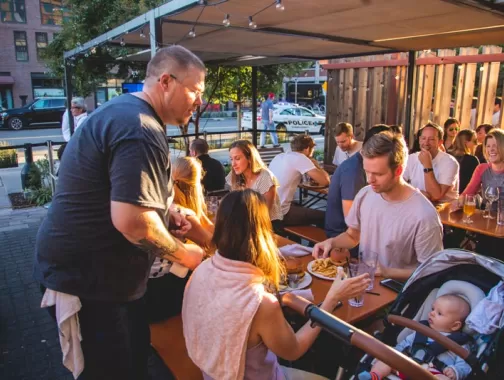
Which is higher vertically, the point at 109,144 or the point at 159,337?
the point at 109,144

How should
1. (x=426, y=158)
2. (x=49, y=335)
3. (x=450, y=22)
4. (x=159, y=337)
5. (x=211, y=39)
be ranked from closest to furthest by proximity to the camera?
(x=159, y=337) → (x=49, y=335) → (x=426, y=158) → (x=450, y=22) → (x=211, y=39)

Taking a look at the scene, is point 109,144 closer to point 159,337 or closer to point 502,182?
point 159,337

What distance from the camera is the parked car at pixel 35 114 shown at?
2266cm

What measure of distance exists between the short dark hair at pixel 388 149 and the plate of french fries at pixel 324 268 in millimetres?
695

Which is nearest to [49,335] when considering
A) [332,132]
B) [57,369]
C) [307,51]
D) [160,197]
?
[57,369]

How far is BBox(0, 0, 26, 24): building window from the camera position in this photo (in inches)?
1109

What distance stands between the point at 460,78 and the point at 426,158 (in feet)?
13.9

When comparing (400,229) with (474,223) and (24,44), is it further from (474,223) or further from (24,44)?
(24,44)

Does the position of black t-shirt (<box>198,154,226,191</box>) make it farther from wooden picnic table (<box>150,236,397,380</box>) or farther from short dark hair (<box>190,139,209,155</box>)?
wooden picnic table (<box>150,236,397,380</box>)

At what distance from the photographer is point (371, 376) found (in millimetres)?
1906

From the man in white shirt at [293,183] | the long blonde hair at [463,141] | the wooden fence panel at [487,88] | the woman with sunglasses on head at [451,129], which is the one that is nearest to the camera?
the man in white shirt at [293,183]

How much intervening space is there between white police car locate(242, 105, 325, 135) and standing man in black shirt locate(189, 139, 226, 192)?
17.3 meters

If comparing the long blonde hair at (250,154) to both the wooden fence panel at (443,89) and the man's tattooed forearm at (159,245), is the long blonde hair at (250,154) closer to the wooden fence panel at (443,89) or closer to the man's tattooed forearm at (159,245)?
the man's tattooed forearm at (159,245)

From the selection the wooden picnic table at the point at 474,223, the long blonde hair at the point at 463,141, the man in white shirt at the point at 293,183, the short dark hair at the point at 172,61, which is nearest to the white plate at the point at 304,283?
the short dark hair at the point at 172,61
